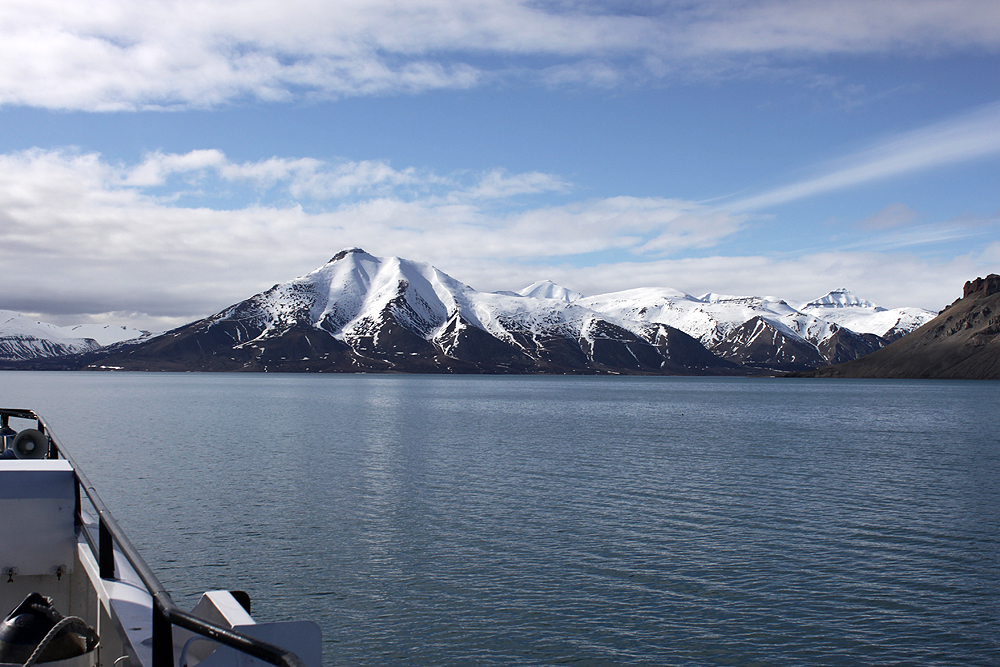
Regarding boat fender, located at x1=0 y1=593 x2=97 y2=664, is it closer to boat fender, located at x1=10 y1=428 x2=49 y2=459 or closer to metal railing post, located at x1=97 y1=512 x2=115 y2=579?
metal railing post, located at x1=97 y1=512 x2=115 y2=579

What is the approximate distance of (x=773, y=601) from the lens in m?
22.7

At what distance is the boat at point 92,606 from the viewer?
6.06 metres

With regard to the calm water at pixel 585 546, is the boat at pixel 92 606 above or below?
above

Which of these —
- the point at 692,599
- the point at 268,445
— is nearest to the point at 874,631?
the point at 692,599

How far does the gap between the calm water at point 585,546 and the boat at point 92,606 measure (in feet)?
29.1

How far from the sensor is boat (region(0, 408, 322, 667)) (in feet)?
19.9

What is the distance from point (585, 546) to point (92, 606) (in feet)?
66.8

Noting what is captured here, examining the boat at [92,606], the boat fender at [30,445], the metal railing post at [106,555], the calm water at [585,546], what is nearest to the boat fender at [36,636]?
the boat at [92,606]

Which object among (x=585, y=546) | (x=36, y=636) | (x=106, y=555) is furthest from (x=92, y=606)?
(x=585, y=546)

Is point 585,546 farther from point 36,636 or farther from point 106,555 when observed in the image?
point 36,636

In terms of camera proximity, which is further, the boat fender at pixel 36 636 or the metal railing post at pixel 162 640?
the boat fender at pixel 36 636

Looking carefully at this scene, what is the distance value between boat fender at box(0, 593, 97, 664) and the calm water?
11918 millimetres

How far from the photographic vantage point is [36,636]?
24.5 feet

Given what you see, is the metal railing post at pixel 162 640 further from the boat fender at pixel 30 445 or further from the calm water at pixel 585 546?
the boat fender at pixel 30 445
